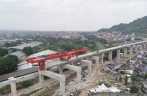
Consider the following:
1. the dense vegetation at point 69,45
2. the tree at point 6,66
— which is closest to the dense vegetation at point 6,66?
the tree at point 6,66

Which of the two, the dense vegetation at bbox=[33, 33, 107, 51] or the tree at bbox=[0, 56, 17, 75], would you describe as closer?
the tree at bbox=[0, 56, 17, 75]

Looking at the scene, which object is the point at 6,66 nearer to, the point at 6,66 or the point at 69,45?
the point at 6,66

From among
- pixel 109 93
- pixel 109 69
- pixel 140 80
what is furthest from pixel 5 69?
pixel 140 80

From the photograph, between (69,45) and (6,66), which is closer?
(6,66)

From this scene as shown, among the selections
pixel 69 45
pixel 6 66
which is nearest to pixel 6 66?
pixel 6 66

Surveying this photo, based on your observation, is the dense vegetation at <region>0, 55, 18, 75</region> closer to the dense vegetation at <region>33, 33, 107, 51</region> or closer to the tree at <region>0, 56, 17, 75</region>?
the tree at <region>0, 56, 17, 75</region>

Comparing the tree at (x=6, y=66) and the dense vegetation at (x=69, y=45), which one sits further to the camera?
the dense vegetation at (x=69, y=45)

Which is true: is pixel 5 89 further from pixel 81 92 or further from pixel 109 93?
pixel 109 93

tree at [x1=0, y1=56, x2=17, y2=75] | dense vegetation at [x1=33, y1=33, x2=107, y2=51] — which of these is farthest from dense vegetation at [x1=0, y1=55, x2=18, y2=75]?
dense vegetation at [x1=33, y1=33, x2=107, y2=51]

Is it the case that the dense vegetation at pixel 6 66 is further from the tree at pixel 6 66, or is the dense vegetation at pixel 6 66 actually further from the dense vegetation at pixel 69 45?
the dense vegetation at pixel 69 45

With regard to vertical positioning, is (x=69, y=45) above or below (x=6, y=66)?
above

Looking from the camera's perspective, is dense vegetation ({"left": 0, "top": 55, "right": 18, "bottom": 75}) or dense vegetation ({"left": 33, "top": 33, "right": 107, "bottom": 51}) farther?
dense vegetation ({"left": 33, "top": 33, "right": 107, "bottom": 51})
